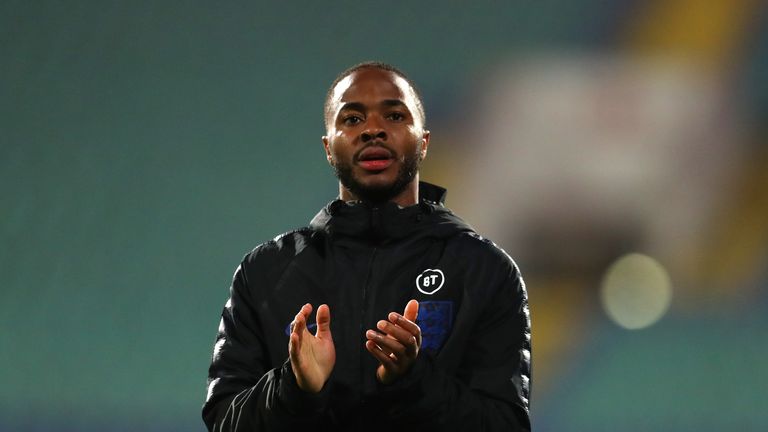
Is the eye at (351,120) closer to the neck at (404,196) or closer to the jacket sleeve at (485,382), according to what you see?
the neck at (404,196)

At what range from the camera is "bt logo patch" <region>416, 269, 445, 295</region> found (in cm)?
107

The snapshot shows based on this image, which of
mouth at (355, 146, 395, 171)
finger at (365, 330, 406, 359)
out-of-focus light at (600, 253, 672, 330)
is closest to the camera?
finger at (365, 330, 406, 359)

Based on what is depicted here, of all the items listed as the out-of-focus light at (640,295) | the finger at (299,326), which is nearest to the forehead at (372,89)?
the finger at (299,326)

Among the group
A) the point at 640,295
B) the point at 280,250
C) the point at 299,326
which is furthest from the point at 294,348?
the point at 640,295

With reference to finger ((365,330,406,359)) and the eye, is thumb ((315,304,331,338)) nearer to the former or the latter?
finger ((365,330,406,359))

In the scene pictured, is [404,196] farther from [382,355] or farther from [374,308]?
[382,355]

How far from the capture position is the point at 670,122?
9.89ft

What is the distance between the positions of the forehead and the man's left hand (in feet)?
1.09

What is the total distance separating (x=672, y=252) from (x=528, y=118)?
24.2 inches

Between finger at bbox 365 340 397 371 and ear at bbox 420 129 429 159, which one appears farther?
ear at bbox 420 129 429 159

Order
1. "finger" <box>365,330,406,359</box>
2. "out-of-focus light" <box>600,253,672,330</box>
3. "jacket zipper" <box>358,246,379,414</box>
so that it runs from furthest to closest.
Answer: "out-of-focus light" <box>600,253,672,330</box>, "jacket zipper" <box>358,246,379,414</box>, "finger" <box>365,330,406,359</box>

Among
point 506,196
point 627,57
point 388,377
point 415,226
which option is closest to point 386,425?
point 388,377

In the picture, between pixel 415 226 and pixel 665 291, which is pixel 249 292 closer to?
pixel 415 226

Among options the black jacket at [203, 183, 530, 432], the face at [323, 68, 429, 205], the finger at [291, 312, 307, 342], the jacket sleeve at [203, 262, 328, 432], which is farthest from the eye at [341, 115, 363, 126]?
the finger at [291, 312, 307, 342]
